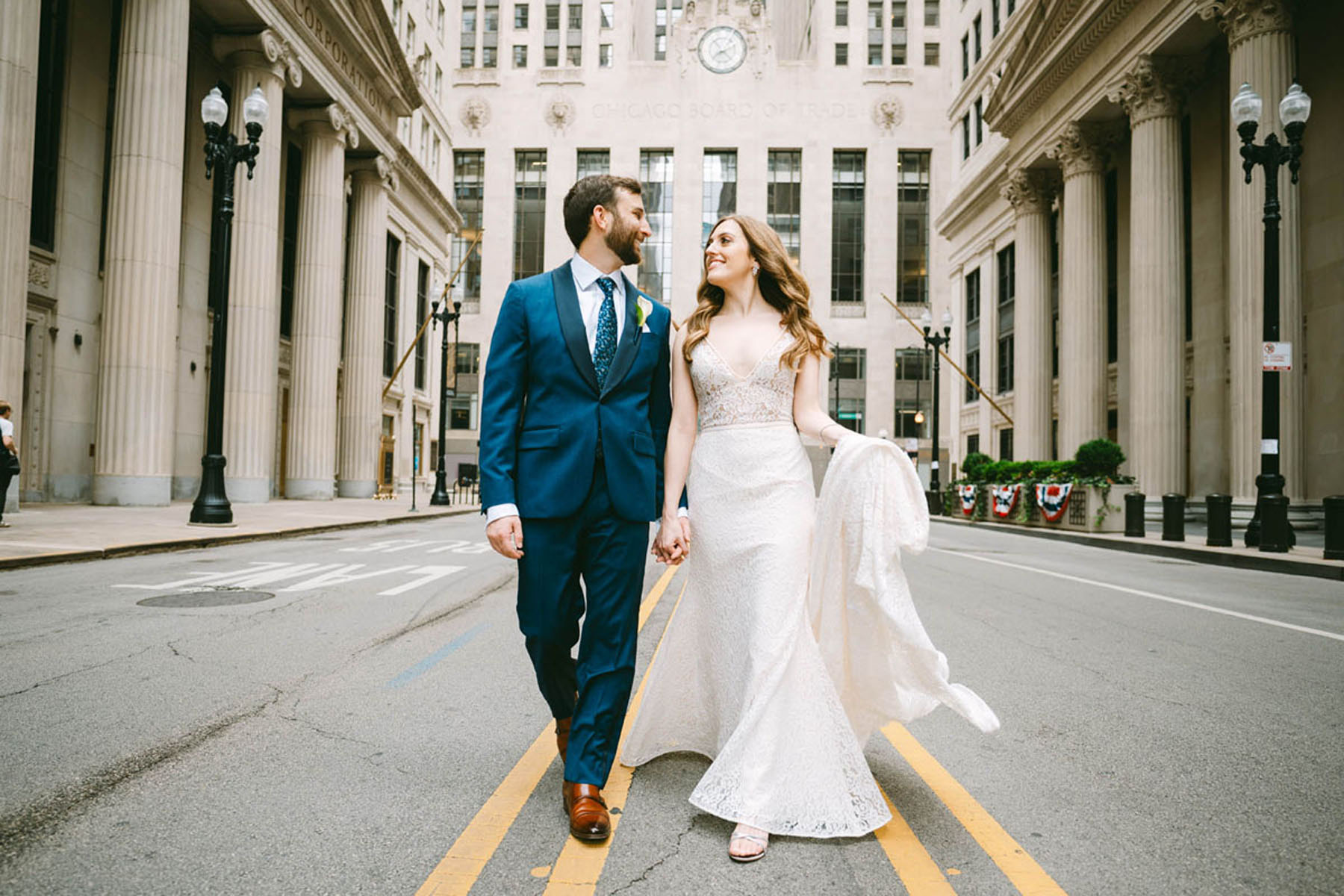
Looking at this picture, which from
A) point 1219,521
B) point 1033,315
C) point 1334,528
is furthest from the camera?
point 1033,315

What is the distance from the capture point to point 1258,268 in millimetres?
20594

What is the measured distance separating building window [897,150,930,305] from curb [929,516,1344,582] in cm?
4957

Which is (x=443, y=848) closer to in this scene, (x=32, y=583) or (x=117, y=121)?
(x=32, y=583)

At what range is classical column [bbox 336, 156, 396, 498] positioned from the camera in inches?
1384

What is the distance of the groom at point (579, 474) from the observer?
3.16 meters

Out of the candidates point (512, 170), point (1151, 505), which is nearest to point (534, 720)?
point (1151, 505)

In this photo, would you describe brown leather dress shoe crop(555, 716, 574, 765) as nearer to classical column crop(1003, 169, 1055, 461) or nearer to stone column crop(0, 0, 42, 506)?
stone column crop(0, 0, 42, 506)

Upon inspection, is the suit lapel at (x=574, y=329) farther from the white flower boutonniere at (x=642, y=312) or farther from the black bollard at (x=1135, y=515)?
the black bollard at (x=1135, y=515)

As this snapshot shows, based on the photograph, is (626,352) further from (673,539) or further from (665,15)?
(665,15)

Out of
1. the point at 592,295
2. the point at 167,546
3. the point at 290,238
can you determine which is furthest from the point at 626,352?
the point at 290,238

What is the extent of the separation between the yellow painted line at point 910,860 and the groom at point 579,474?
1.01 meters

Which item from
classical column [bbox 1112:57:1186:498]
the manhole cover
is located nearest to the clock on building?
classical column [bbox 1112:57:1186:498]

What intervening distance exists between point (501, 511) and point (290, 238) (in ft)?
112

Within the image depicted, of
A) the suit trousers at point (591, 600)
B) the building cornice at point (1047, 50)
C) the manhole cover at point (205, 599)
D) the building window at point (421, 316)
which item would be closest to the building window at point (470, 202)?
the building window at point (421, 316)
